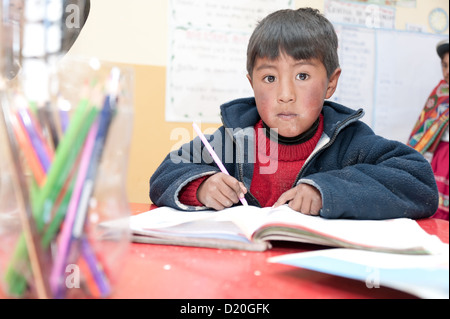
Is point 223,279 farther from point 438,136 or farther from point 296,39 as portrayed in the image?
point 438,136

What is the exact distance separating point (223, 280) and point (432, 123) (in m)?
1.75

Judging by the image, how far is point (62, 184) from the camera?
0.26m

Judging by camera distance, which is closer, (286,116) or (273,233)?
(273,233)

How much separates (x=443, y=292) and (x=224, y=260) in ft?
0.60

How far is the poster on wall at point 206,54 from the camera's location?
1828 millimetres

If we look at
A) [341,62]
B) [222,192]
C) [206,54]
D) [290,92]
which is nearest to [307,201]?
[222,192]

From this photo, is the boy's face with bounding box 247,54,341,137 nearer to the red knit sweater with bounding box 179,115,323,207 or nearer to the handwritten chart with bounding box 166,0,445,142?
the red knit sweater with bounding box 179,115,323,207

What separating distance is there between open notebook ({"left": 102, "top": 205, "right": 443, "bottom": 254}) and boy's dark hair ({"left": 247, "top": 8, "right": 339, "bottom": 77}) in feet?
1.65

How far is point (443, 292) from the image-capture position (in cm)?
28

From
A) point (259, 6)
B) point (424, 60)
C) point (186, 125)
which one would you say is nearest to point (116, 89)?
point (186, 125)

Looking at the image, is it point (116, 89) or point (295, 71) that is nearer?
point (116, 89)

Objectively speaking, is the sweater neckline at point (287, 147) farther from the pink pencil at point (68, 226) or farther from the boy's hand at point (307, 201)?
the pink pencil at point (68, 226)

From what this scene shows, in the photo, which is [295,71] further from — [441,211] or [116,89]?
[441,211]

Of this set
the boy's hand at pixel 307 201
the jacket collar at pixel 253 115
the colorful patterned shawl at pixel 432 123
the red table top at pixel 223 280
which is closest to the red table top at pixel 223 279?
the red table top at pixel 223 280
